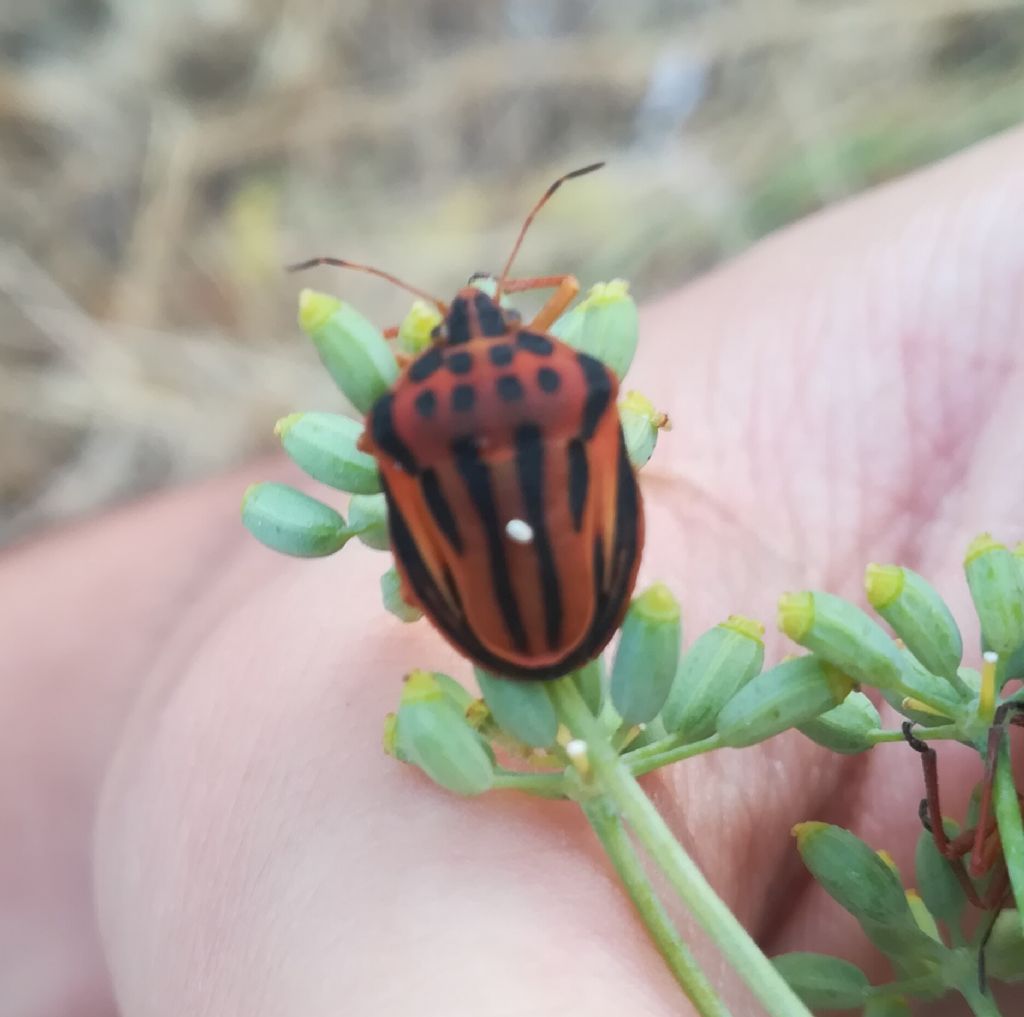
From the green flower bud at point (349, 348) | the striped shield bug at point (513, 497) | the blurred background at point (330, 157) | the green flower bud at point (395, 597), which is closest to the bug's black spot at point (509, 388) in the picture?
the striped shield bug at point (513, 497)

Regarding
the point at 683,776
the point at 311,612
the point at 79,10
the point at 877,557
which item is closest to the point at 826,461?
the point at 877,557

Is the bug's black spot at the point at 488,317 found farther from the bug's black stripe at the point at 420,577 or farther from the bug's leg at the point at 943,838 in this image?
the bug's leg at the point at 943,838

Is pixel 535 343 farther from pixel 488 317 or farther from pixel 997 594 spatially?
pixel 997 594

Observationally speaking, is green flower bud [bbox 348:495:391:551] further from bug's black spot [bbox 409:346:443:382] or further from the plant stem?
the plant stem

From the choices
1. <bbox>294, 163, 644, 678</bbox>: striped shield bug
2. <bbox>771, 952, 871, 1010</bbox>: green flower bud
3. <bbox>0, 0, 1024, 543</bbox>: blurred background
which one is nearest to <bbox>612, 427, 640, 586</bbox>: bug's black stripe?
<bbox>294, 163, 644, 678</bbox>: striped shield bug

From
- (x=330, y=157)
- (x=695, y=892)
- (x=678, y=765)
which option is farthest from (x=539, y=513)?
(x=330, y=157)

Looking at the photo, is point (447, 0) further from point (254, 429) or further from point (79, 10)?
point (254, 429)
